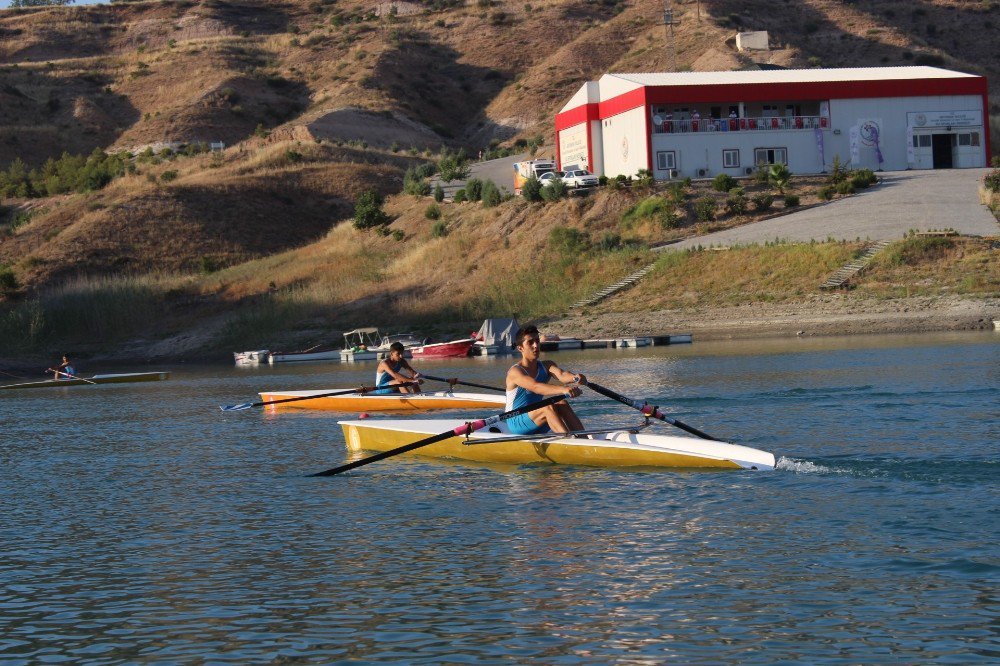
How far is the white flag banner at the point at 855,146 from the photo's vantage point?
227 feet

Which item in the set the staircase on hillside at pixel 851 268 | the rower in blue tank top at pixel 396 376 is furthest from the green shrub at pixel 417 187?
the rower in blue tank top at pixel 396 376

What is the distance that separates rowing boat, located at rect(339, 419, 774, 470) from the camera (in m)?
15.8

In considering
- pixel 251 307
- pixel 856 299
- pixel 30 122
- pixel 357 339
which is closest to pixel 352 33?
pixel 30 122

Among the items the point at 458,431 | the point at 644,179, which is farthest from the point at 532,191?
the point at 458,431

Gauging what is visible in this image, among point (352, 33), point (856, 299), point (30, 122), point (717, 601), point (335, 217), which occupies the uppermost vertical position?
point (352, 33)

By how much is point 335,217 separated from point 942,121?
141 feet

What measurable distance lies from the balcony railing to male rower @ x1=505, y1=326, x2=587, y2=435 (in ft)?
171

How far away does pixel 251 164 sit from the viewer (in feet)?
319

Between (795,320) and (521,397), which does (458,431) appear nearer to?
(521,397)

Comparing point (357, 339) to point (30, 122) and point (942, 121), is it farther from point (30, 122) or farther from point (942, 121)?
point (30, 122)

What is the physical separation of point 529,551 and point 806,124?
59978 mm

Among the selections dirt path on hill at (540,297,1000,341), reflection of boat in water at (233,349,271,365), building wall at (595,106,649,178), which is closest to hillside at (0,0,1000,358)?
dirt path on hill at (540,297,1000,341)

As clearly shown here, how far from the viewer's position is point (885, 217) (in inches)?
2146

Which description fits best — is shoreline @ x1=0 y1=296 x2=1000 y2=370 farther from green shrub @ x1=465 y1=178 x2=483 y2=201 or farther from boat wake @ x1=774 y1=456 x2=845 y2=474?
boat wake @ x1=774 y1=456 x2=845 y2=474
